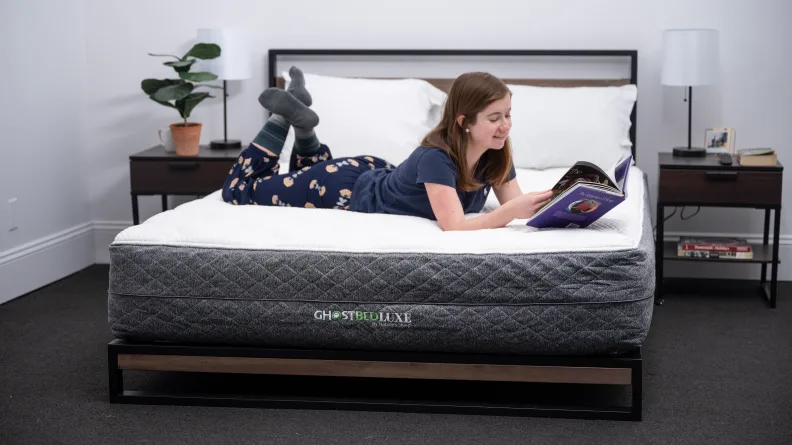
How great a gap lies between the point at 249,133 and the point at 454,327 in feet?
7.21

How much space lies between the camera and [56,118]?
4.05 m

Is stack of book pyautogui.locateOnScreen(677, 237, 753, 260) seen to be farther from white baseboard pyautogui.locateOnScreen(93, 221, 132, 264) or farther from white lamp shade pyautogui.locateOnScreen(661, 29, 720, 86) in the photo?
white baseboard pyautogui.locateOnScreen(93, 221, 132, 264)

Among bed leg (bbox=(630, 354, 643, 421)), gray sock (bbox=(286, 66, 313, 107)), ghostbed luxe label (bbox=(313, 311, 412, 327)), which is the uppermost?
gray sock (bbox=(286, 66, 313, 107))

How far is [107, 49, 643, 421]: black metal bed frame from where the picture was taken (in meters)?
2.36

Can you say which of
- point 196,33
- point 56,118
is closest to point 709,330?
point 196,33

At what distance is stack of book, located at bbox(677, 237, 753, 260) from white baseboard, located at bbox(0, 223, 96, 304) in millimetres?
2648

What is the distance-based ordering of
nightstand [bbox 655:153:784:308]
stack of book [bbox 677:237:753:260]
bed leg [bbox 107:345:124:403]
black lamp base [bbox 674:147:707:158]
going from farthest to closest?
black lamp base [bbox 674:147:707:158], stack of book [bbox 677:237:753:260], nightstand [bbox 655:153:784:308], bed leg [bbox 107:345:124:403]

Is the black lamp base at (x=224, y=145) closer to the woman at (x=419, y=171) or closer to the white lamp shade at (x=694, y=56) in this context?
the woman at (x=419, y=171)

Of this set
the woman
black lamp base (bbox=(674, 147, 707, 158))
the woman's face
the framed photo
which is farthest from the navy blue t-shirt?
the framed photo

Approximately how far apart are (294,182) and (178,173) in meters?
0.95

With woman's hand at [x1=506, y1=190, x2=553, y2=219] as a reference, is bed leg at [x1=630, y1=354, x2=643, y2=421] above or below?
below

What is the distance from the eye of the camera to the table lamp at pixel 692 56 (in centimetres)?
362

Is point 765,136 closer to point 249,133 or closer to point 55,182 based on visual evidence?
point 249,133

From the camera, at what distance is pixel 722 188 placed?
3508mm
